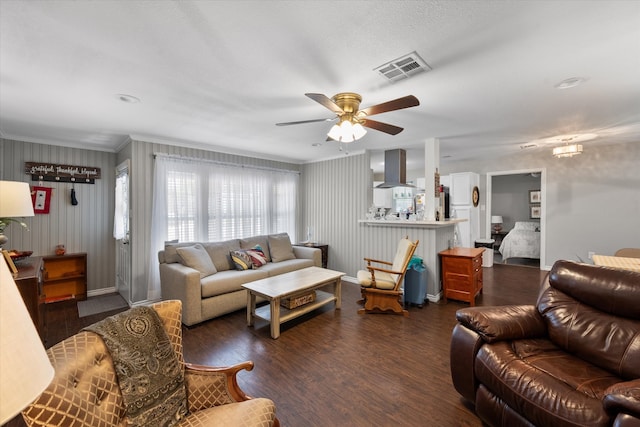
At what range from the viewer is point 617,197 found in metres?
5.06

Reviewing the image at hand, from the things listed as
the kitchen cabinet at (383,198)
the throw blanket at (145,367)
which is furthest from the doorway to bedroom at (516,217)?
the throw blanket at (145,367)

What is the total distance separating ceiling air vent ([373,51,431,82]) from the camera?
2.00 meters

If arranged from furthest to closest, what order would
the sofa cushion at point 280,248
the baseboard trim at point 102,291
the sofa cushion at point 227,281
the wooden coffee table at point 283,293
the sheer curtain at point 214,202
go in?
1. the sofa cushion at point 280,248
2. the baseboard trim at point 102,291
3. the sheer curtain at point 214,202
4. the sofa cushion at point 227,281
5. the wooden coffee table at point 283,293

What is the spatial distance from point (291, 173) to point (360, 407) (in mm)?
4574

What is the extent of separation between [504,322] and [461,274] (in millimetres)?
2168

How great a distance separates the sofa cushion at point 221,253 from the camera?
4105mm

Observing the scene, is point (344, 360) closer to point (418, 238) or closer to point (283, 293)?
point (283, 293)

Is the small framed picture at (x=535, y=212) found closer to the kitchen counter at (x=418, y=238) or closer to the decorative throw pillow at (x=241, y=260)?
the kitchen counter at (x=418, y=238)

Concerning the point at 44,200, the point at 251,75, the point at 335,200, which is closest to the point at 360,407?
the point at 251,75

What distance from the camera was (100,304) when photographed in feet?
13.3

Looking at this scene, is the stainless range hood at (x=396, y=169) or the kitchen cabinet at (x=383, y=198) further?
the kitchen cabinet at (x=383, y=198)

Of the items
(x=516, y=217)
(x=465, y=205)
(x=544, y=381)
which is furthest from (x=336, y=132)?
(x=516, y=217)

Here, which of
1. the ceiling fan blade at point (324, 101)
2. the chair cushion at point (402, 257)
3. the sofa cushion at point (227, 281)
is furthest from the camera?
the chair cushion at point (402, 257)

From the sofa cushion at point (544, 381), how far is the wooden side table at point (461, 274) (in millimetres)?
2013
